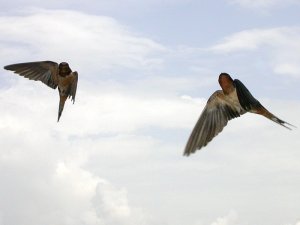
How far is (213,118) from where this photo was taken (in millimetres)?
12141

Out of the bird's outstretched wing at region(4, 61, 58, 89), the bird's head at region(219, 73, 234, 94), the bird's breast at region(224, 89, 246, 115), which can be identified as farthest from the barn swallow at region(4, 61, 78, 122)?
the bird's head at region(219, 73, 234, 94)

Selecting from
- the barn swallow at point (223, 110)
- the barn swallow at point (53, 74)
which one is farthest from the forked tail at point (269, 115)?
the barn swallow at point (53, 74)

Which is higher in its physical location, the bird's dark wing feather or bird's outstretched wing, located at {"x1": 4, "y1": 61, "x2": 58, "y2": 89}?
bird's outstretched wing, located at {"x1": 4, "y1": 61, "x2": 58, "y2": 89}

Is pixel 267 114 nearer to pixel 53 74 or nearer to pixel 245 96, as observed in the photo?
pixel 245 96

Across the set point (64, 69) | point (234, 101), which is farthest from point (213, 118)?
point (64, 69)

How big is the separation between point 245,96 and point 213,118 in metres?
1.27

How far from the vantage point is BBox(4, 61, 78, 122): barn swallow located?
1510 cm

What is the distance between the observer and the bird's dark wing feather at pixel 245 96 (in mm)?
10984

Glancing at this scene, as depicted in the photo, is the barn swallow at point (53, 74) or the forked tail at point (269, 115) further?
the barn swallow at point (53, 74)

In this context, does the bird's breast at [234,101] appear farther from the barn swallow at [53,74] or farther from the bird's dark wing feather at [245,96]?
the barn swallow at [53,74]

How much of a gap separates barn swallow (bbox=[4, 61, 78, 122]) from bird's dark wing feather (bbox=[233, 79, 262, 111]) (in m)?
5.53

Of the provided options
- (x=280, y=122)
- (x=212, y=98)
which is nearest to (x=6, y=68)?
(x=212, y=98)

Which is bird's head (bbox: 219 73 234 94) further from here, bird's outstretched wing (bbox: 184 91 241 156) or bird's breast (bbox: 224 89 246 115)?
bird's outstretched wing (bbox: 184 91 241 156)

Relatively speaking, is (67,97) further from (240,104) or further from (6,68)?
(240,104)
